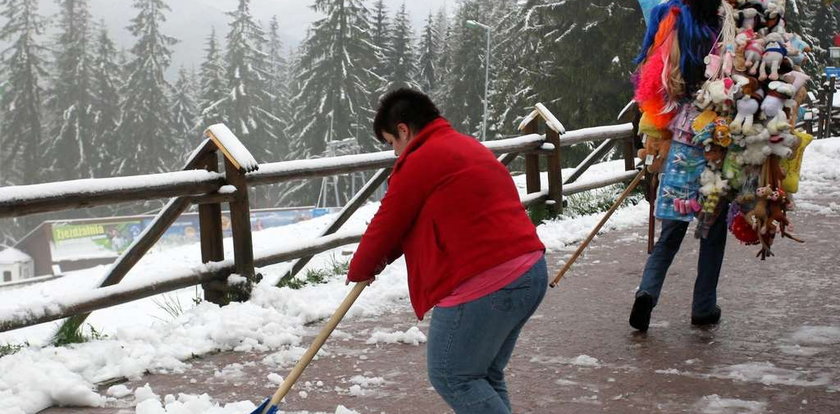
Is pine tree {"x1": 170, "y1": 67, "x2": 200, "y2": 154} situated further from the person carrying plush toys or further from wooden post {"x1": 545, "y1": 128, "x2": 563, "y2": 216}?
the person carrying plush toys

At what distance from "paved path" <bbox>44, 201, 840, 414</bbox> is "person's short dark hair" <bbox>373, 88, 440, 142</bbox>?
1.65 metres

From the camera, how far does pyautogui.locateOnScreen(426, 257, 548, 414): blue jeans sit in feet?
8.95

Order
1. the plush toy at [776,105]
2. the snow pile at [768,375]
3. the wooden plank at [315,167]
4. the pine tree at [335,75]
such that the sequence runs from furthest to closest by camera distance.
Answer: the pine tree at [335,75] < the wooden plank at [315,167] < the plush toy at [776,105] < the snow pile at [768,375]

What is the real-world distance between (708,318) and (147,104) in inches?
2149

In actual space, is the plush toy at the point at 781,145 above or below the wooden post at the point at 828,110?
above

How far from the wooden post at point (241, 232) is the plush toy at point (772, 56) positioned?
358 cm

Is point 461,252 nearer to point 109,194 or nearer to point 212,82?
point 109,194

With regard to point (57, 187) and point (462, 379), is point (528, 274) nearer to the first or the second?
point (462, 379)

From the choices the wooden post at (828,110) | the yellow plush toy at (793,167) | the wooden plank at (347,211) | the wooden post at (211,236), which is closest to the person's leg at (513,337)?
the yellow plush toy at (793,167)

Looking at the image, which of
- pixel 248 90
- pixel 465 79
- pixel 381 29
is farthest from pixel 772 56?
pixel 381 29

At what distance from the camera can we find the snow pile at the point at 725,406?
150 inches

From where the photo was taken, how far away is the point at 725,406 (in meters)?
3.87

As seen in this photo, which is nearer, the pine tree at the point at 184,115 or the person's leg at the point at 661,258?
the person's leg at the point at 661,258

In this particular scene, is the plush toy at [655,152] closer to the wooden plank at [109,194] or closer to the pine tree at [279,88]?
the wooden plank at [109,194]
